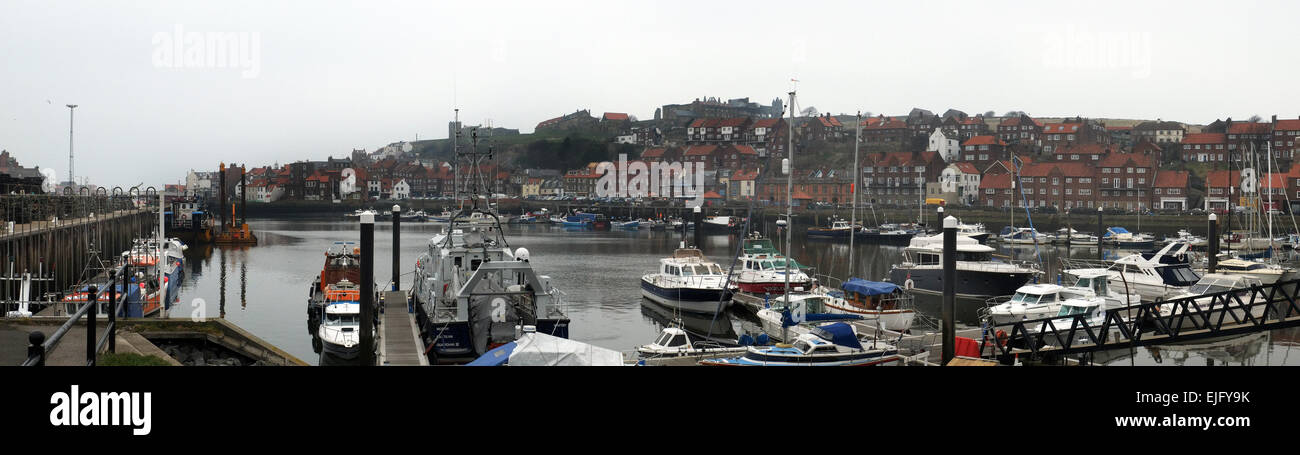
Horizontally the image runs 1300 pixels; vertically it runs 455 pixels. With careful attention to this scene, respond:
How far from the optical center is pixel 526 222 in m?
101

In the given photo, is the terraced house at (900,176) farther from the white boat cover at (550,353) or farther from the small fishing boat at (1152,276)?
the white boat cover at (550,353)

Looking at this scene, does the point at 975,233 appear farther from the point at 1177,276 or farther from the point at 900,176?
the point at 900,176

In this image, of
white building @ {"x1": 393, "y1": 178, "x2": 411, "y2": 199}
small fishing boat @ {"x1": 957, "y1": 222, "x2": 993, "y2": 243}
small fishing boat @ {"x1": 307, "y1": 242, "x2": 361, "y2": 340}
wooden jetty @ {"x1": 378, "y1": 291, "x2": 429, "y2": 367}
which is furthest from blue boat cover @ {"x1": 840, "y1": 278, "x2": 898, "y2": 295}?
white building @ {"x1": 393, "y1": 178, "x2": 411, "y2": 199}

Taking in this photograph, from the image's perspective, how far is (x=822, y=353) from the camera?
15.1m

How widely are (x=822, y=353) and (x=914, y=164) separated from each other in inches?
3326

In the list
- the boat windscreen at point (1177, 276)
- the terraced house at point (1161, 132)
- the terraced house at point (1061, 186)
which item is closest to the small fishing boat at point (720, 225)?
the terraced house at point (1061, 186)

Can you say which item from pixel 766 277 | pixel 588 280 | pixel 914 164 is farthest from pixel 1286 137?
pixel 766 277

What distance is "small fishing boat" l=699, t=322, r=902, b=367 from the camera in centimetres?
1471

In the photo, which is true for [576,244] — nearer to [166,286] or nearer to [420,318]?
[166,286]

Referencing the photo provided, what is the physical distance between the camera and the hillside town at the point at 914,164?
8394cm

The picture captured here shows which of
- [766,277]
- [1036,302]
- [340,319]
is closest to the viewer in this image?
[340,319]

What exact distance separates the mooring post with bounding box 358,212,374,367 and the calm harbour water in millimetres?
6370

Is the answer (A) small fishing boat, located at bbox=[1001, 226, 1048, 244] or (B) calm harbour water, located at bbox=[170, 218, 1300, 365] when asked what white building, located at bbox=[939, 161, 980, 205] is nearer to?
(B) calm harbour water, located at bbox=[170, 218, 1300, 365]
